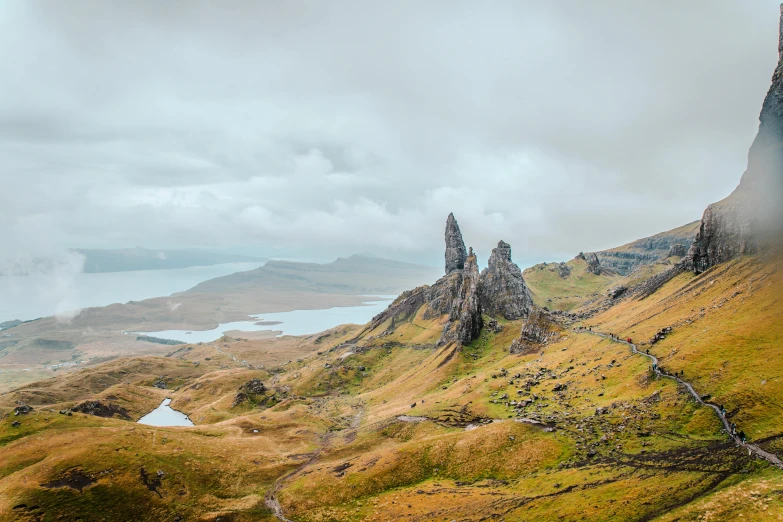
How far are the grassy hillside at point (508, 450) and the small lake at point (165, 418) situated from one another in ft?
181

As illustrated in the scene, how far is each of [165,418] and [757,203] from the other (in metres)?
235

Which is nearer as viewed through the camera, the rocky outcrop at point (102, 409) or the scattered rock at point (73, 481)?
the scattered rock at point (73, 481)

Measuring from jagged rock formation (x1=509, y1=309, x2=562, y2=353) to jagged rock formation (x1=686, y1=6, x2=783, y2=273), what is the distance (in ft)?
188

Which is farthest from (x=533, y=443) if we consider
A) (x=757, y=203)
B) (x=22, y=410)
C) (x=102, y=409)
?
(x=102, y=409)

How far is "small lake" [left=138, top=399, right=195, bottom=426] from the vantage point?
161 m

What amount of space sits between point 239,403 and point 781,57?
235m

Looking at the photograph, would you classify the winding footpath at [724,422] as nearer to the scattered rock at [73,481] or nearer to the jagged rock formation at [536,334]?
the jagged rock formation at [536,334]

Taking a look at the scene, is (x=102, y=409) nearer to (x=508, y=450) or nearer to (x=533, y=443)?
(x=508, y=450)

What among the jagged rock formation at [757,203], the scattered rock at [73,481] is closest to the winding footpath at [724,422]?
the jagged rock formation at [757,203]

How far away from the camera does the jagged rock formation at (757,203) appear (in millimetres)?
112125

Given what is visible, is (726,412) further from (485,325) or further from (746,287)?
(485,325)

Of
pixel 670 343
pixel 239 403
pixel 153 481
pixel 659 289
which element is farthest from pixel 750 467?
pixel 239 403

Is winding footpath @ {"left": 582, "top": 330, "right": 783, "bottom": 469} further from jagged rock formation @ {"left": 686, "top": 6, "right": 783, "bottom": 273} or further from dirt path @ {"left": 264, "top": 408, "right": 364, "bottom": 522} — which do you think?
dirt path @ {"left": 264, "top": 408, "right": 364, "bottom": 522}

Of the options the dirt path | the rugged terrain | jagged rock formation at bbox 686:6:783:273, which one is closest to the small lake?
the rugged terrain
